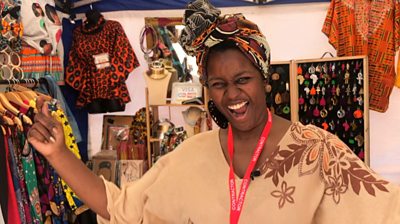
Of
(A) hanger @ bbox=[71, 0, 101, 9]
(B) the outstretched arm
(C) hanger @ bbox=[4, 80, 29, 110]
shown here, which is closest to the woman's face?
(B) the outstretched arm

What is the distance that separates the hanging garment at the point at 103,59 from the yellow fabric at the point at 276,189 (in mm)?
2420

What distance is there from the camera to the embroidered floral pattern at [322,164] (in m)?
1.16

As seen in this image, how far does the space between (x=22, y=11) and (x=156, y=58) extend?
1.27 metres

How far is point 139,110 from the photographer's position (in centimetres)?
376

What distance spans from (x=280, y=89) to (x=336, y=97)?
0.42 m

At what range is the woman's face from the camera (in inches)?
48.7

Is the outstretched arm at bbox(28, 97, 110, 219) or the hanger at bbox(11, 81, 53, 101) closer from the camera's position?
the outstretched arm at bbox(28, 97, 110, 219)

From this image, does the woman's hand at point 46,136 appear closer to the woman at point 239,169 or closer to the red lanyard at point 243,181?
the woman at point 239,169

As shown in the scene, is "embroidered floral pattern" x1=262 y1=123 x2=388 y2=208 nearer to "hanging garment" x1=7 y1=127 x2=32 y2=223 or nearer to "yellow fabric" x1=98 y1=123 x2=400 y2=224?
"yellow fabric" x1=98 y1=123 x2=400 y2=224

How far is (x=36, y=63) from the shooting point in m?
2.86

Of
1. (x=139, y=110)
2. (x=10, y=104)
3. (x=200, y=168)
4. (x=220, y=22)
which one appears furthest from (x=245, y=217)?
(x=139, y=110)

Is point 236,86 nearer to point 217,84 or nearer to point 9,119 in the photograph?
point 217,84

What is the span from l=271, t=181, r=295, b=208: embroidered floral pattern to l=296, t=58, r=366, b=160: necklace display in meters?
2.27

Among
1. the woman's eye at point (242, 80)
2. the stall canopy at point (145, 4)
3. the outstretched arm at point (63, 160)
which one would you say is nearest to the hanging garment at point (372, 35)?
the stall canopy at point (145, 4)
